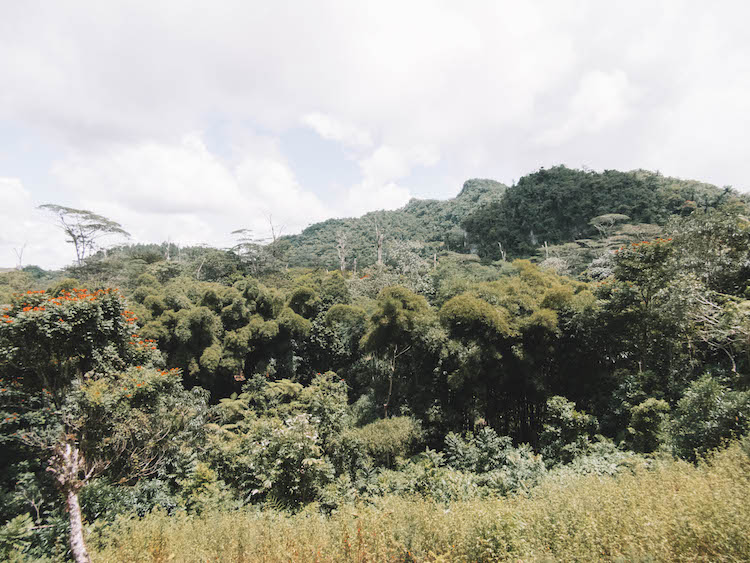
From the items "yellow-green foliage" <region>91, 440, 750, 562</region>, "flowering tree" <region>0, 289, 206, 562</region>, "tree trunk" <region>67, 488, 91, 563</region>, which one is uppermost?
"flowering tree" <region>0, 289, 206, 562</region>

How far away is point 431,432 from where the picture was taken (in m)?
8.37

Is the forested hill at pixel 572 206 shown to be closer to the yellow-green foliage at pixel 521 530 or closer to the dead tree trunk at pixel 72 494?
the yellow-green foliage at pixel 521 530

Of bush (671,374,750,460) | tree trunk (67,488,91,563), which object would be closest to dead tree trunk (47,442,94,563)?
tree trunk (67,488,91,563)

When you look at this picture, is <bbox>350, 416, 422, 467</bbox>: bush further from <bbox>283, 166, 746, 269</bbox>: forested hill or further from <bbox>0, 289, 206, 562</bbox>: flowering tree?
<bbox>283, 166, 746, 269</bbox>: forested hill

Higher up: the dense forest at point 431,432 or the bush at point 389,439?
the dense forest at point 431,432

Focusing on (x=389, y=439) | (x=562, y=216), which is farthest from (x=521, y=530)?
(x=562, y=216)

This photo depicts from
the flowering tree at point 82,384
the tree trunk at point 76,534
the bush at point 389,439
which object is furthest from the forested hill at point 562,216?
the tree trunk at point 76,534

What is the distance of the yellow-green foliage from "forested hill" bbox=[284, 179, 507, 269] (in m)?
33.6

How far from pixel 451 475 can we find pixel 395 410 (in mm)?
4253

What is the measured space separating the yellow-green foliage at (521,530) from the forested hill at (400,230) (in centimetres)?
3355

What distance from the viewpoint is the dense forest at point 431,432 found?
3.23 metres

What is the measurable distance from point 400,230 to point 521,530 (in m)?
52.7

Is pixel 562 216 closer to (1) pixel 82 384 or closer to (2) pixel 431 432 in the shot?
(2) pixel 431 432

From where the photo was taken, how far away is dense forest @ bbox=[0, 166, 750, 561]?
3.23 m
